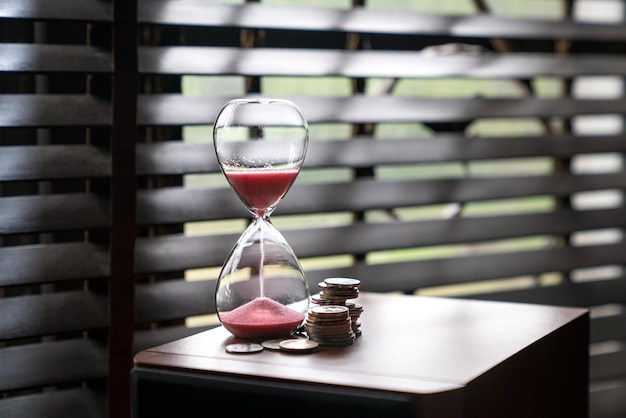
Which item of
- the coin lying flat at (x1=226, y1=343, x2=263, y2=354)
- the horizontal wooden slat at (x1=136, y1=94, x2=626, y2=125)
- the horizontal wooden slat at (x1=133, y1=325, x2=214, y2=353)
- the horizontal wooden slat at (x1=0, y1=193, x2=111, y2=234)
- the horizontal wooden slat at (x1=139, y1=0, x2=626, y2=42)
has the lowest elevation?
the horizontal wooden slat at (x1=133, y1=325, x2=214, y2=353)

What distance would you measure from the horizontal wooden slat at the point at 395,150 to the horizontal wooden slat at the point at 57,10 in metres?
0.42

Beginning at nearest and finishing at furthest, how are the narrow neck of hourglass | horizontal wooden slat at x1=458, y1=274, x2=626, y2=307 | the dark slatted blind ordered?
1. the narrow neck of hourglass
2. the dark slatted blind
3. horizontal wooden slat at x1=458, y1=274, x2=626, y2=307

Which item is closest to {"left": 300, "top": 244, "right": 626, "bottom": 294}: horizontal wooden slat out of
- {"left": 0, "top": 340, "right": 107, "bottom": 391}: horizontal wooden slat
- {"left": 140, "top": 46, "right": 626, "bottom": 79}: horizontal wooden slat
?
{"left": 140, "top": 46, "right": 626, "bottom": 79}: horizontal wooden slat

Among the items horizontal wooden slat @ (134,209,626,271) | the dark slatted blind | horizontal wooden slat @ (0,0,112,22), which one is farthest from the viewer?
horizontal wooden slat @ (134,209,626,271)

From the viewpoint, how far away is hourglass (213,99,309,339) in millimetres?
1836

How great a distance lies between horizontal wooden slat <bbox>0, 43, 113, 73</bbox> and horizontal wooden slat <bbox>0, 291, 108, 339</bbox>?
0.65m

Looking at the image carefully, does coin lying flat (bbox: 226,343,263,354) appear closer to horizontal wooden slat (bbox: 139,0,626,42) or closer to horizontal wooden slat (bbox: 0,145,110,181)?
horizontal wooden slat (bbox: 0,145,110,181)

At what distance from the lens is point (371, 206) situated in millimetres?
3299

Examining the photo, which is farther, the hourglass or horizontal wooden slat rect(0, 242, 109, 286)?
horizontal wooden slat rect(0, 242, 109, 286)

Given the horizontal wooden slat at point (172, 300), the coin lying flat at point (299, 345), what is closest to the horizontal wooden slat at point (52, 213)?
the horizontal wooden slat at point (172, 300)

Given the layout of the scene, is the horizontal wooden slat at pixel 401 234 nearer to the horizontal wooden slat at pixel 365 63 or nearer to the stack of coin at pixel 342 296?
the horizontal wooden slat at pixel 365 63

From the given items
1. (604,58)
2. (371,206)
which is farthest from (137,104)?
(604,58)

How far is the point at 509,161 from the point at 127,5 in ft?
6.46

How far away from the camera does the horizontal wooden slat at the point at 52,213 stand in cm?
255
